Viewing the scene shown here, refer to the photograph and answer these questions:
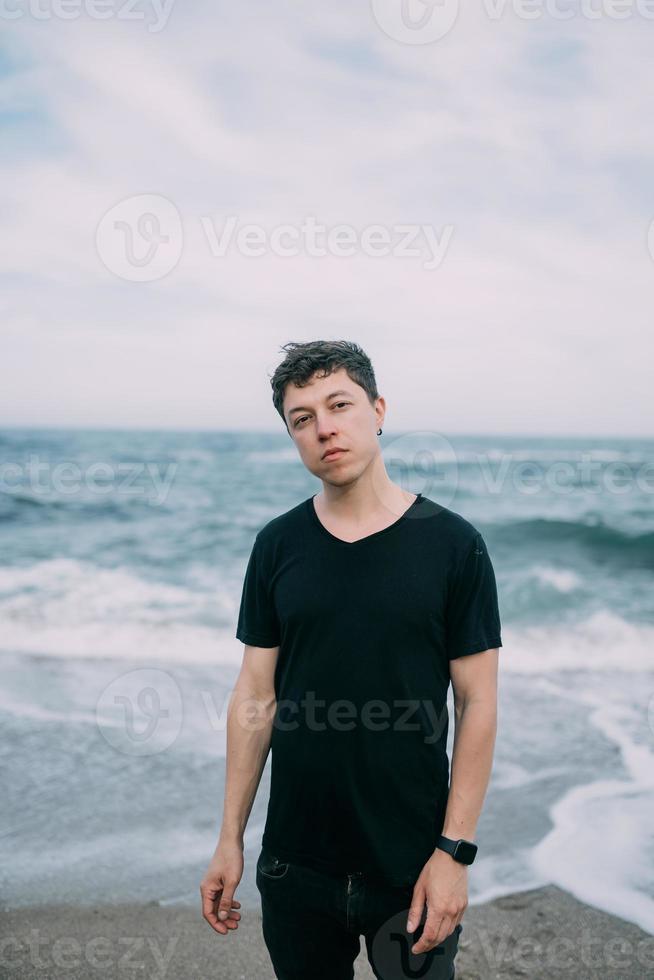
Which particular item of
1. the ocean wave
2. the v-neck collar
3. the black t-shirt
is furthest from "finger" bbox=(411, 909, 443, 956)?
the ocean wave

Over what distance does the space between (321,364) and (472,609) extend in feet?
2.75

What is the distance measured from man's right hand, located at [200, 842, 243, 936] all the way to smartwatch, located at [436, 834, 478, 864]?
678 millimetres

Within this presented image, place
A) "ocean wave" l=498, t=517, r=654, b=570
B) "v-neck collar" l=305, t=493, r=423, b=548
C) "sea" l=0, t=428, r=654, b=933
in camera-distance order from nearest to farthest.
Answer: "v-neck collar" l=305, t=493, r=423, b=548, "sea" l=0, t=428, r=654, b=933, "ocean wave" l=498, t=517, r=654, b=570

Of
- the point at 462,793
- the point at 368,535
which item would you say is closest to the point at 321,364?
the point at 368,535

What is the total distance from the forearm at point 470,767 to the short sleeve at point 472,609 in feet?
0.52

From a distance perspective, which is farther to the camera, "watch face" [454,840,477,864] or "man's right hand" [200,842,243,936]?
"man's right hand" [200,842,243,936]

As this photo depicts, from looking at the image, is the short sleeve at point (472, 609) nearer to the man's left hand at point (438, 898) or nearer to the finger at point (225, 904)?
the man's left hand at point (438, 898)

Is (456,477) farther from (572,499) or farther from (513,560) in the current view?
(513,560)

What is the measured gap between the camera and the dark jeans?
83.6 inches

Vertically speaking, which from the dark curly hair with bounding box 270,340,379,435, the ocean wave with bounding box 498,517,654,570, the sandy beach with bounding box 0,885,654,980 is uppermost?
the ocean wave with bounding box 498,517,654,570

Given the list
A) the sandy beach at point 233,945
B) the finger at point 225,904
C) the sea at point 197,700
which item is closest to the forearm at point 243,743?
the finger at point 225,904

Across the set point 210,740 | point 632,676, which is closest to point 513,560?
point 632,676

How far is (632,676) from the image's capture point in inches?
335

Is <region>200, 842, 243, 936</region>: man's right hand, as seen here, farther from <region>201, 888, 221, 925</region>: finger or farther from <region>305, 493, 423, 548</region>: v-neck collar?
<region>305, 493, 423, 548</region>: v-neck collar
